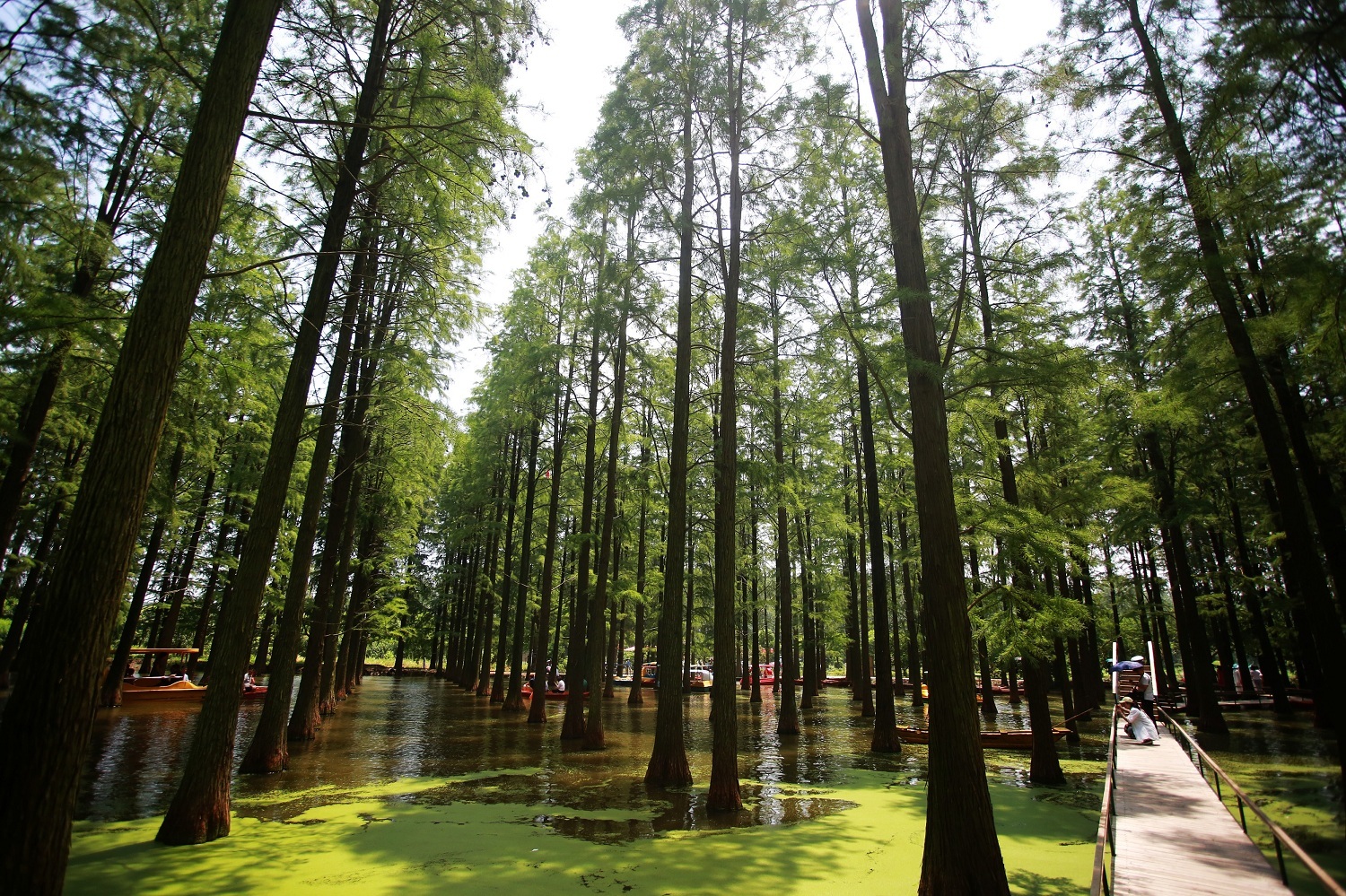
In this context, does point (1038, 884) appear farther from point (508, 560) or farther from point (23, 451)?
point (508, 560)

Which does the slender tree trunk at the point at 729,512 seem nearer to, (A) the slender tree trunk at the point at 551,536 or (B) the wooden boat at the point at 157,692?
(A) the slender tree trunk at the point at 551,536

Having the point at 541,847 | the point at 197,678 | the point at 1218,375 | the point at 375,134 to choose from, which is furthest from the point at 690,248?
the point at 197,678

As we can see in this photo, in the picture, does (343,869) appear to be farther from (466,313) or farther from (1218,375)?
(1218,375)

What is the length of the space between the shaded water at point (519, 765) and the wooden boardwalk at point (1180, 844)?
11.8 feet

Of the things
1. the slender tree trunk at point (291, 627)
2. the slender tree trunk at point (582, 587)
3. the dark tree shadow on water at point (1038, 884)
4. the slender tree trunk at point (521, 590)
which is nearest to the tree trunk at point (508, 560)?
the slender tree trunk at point (521, 590)

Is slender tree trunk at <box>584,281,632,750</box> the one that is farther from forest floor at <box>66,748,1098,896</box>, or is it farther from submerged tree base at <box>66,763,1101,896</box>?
submerged tree base at <box>66,763,1101,896</box>

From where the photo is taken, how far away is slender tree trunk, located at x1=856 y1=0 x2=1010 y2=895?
5.07m

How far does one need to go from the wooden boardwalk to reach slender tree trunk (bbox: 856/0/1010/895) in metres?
1.11

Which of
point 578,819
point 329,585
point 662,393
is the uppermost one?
point 662,393

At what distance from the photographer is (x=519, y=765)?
12500 mm

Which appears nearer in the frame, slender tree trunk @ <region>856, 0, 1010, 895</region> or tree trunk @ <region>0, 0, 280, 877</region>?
tree trunk @ <region>0, 0, 280, 877</region>

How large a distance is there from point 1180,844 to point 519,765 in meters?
10.6

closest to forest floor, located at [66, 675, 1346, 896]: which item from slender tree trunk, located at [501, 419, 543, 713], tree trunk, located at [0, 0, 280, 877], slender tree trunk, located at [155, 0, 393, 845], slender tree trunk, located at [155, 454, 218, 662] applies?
slender tree trunk, located at [155, 0, 393, 845]

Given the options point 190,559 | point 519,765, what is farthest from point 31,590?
point 519,765
